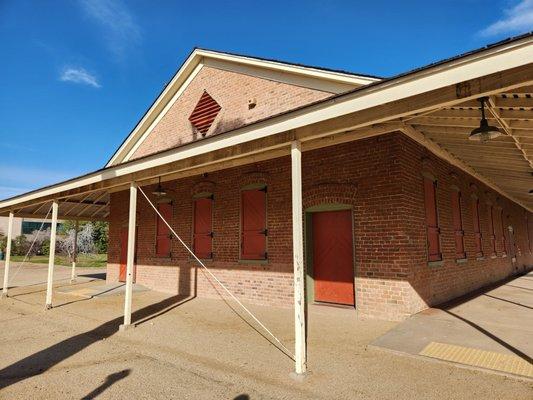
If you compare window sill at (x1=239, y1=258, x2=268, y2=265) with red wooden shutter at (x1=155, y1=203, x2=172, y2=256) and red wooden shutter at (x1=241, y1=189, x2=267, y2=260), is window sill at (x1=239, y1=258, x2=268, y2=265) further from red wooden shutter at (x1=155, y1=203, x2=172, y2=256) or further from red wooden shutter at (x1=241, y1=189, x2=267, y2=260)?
red wooden shutter at (x1=155, y1=203, x2=172, y2=256)

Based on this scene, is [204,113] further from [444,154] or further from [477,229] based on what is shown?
[477,229]

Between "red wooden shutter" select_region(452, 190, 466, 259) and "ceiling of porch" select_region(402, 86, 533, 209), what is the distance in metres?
0.97

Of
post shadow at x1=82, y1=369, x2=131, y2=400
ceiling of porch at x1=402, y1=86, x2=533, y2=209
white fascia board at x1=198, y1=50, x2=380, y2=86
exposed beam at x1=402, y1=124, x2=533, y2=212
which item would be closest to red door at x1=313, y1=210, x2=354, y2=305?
exposed beam at x1=402, y1=124, x2=533, y2=212

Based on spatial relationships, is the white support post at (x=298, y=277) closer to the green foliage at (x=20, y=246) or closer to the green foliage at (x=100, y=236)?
the green foliage at (x=100, y=236)

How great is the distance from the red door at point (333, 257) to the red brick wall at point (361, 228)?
0.43m

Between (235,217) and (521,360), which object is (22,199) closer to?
(235,217)

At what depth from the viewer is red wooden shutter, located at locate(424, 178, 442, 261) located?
8070 millimetres

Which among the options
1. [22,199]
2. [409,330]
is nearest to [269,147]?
[409,330]

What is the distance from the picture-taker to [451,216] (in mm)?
9539

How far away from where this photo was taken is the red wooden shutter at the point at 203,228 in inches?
412

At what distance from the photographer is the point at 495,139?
642cm

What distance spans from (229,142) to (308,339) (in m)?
3.36

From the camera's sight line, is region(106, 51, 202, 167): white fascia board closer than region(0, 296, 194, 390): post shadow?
No

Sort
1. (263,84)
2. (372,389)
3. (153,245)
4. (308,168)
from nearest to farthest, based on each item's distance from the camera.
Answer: (372,389)
(308,168)
(263,84)
(153,245)
